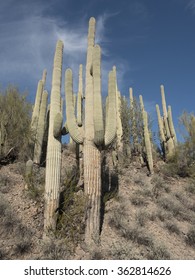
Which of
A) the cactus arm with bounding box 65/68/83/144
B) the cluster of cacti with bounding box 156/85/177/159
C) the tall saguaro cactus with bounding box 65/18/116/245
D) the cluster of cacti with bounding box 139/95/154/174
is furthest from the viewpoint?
the cluster of cacti with bounding box 156/85/177/159

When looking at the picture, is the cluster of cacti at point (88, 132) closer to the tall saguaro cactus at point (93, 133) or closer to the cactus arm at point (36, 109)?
the tall saguaro cactus at point (93, 133)

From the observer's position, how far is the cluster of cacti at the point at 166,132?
765 inches

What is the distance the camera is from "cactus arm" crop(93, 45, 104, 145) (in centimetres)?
841

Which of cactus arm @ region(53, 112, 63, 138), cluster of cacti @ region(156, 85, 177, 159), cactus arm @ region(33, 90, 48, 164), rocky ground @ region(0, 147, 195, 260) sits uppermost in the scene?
cluster of cacti @ region(156, 85, 177, 159)

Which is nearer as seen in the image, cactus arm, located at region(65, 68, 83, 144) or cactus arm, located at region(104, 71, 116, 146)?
cactus arm, located at region(104, 71, 116, 146)

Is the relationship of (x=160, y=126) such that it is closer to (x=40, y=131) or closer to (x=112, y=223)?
(x=40, y=131)

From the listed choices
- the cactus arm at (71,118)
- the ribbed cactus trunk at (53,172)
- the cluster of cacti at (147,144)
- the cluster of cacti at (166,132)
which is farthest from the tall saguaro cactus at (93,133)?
the cluster of cacti at (166,132)

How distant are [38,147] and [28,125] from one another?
1.45m

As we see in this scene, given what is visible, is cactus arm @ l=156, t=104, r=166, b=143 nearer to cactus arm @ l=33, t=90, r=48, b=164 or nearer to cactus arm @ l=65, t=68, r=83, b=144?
cactus arm @ l=33, t=90, r=48, b=164

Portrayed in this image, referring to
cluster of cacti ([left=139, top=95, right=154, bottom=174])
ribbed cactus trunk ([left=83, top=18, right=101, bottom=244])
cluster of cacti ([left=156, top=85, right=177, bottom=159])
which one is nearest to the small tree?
ribbed cactus trunk ([left=83, top=18, right=101, bottom=244])

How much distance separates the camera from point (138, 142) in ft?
61.1

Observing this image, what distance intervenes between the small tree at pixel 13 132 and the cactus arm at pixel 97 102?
5137 millimetres
